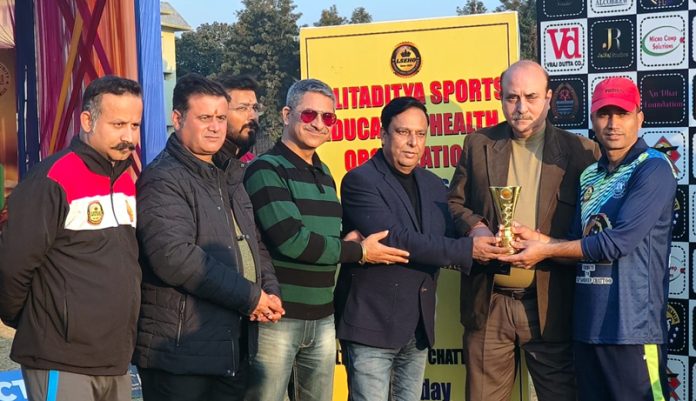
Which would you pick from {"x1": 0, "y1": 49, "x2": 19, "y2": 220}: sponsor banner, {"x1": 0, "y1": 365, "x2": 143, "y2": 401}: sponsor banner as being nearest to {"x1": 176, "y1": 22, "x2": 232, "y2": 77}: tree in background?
{"x1": 0, "y1": 49, "x2": 19, "y2": 220}: sponsor banner

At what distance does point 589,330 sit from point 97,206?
2308 mm

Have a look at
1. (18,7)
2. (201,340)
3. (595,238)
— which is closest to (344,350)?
(201,340)

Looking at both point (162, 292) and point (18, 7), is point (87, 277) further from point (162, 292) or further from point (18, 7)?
point (18, 7)

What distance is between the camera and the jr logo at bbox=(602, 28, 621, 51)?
16.2 feet

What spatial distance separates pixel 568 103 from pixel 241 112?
1947 millimetres

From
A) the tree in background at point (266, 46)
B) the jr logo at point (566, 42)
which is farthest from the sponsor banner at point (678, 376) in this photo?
the tree in background at point (266, 46)

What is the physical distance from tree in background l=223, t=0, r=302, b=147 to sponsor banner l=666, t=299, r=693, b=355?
40379 mm

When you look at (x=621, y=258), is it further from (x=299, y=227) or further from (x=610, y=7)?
(x=610, y=7)

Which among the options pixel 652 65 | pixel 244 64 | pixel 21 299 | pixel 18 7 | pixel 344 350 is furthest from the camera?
pixel 244 64

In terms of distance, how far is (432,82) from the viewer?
5.16m

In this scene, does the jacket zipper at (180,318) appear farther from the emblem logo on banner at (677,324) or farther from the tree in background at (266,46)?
the tree in background at (266,46)

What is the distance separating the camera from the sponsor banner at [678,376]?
492 centimetres

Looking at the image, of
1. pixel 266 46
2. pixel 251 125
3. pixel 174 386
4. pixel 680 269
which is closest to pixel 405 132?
pixel 251 125

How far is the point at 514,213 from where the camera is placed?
14.1 feet
